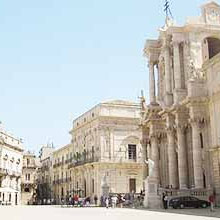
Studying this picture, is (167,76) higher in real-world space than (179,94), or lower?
higher

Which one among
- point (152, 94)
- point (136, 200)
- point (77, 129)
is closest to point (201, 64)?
point (152, 94)

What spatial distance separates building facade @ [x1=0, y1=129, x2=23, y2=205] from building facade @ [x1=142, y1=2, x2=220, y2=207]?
23.7 m

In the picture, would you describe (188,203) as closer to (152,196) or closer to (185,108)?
(152,196)

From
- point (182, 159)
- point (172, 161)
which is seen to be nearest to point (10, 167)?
point (172, 161)

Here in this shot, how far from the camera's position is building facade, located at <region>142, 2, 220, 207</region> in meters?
29.4

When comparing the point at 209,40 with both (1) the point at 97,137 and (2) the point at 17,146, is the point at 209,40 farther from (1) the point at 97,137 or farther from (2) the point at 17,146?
(2) the point at 17,146

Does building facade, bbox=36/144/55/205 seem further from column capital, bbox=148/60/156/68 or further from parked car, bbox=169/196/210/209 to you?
parked car, bbox=169/196/210/209

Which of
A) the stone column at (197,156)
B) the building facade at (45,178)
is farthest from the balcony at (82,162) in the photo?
the stone column at (197,156)

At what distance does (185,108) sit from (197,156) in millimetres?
3926

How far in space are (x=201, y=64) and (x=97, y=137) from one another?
1893 cm

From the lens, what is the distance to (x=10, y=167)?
59906 millimetres

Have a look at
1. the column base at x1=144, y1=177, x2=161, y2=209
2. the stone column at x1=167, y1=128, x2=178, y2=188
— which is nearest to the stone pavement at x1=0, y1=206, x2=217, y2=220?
the column base at x1=144, y1=177, x2=161, y2=209

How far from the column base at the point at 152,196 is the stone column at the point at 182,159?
1912 mm

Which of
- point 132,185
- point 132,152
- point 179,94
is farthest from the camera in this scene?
point 132,152
